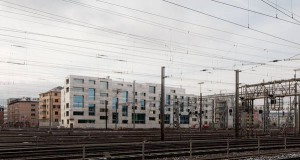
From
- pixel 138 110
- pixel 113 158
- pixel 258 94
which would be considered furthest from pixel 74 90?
pixel 113 158

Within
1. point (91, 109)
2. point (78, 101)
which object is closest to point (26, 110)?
point (91, 109)

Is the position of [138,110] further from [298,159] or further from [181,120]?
[298,159]

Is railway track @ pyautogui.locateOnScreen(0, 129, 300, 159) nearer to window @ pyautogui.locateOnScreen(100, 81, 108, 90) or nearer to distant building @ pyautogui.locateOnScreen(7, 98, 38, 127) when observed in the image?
window @ pyautogui.locateOnScreen(100, 81, 108, 90)

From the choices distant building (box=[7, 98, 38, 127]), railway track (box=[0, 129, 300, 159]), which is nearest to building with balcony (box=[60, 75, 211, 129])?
railway track (box=[0, 129, 300, 159])

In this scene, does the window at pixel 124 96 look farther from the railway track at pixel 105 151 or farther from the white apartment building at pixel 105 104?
the railway track at pixel 105 151

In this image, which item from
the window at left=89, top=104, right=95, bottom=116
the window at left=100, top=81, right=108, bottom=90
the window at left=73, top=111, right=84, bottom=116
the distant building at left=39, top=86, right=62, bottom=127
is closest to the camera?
the window at left=73, top=111, right=84, bottom=116

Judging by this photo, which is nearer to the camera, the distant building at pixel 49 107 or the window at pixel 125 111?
the window at pixel 125 111

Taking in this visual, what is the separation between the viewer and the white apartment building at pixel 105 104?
332 ft

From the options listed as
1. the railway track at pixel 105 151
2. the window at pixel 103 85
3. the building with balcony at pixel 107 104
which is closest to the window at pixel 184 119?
the building with balcony at pixel 107 104

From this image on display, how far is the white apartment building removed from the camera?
10121 cm

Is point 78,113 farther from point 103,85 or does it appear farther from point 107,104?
point 103,85

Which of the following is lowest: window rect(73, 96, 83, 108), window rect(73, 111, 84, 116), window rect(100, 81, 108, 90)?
window rect(73, 111, 84, 116)

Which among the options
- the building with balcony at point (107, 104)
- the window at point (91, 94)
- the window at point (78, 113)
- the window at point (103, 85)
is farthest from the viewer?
the window at point (103, 85)

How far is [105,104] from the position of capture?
103000 mm
